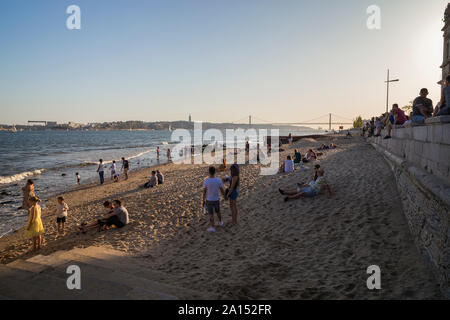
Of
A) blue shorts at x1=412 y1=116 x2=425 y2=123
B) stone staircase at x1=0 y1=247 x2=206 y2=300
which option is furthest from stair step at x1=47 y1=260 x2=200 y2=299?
blue shorts at x1=412 y1=116 x2=425 y2=123

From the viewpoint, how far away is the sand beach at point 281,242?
13.4 ft

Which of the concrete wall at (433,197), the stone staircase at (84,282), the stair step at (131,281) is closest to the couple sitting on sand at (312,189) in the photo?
the concrete wall at (433,197)

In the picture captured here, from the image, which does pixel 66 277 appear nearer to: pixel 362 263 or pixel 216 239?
pixel 216 239

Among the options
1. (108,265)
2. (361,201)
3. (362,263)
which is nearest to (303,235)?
(362,263)

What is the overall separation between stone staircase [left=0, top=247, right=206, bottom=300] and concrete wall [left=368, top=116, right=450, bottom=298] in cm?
317

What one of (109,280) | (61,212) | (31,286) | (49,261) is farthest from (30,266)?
(61,212)

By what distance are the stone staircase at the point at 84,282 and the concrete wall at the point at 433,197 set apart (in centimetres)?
317

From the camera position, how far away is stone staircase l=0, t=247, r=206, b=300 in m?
3.33

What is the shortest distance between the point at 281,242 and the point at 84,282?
157 inches

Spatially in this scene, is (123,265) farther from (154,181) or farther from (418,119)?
(154,181)

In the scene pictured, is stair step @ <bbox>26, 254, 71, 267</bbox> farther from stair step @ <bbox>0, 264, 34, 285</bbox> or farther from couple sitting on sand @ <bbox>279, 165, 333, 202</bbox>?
couple sitting on sand @ <bbox>279, 165, 333, 202</bbox>

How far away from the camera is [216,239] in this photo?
22.2 ft

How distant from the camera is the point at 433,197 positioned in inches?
152
